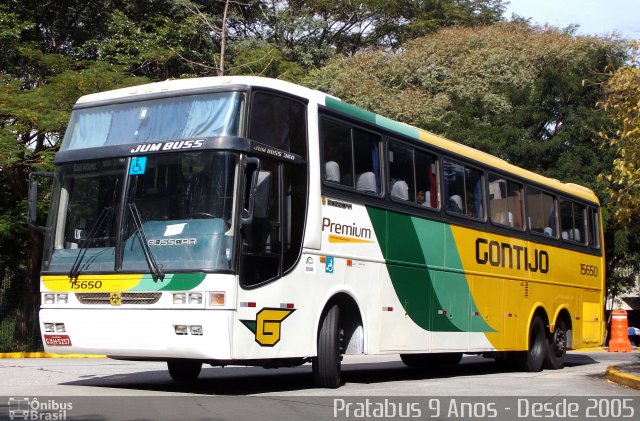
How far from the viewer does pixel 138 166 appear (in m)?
A: 10.8

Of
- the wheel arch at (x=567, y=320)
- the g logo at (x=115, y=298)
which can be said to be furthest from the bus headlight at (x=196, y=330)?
the wheel arch at (x=567, y=320)

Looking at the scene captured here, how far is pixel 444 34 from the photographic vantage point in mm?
40375

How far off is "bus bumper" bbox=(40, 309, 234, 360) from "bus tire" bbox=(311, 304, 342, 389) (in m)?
1.82

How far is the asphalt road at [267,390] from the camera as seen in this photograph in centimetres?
921

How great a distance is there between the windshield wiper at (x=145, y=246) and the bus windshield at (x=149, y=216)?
0.01 m

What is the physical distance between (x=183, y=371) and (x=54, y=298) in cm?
258

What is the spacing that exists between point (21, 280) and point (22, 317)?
1.01 m

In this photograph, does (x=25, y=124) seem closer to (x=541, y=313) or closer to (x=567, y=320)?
(x=541, y=313)

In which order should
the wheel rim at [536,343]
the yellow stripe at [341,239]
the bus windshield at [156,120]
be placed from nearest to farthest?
the bus windshield at [156,120], the yellow stripe at [341,239], the wheel rim at [536,343]

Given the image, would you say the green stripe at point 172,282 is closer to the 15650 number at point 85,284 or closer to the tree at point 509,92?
the 15650 number at point 85,284

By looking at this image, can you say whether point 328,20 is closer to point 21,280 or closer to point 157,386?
point 21,280

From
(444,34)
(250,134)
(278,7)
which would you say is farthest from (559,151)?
(250,134)

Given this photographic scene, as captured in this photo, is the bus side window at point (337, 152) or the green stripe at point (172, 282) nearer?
the green stripe at point (172, 282)

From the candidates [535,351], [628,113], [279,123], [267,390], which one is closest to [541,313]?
[535,351]
